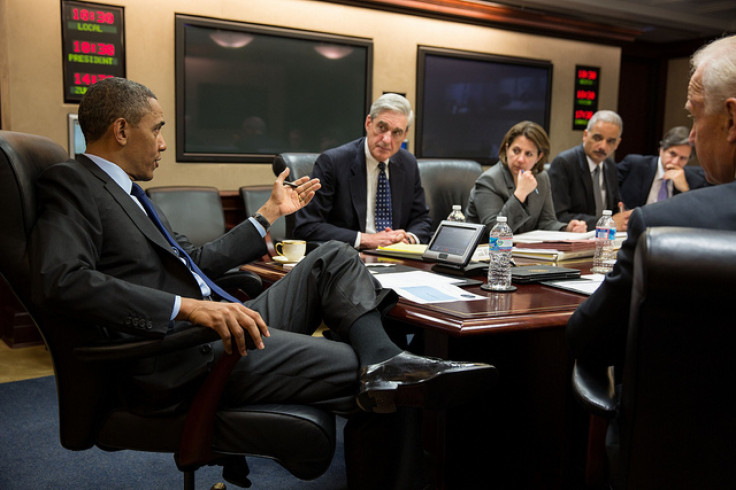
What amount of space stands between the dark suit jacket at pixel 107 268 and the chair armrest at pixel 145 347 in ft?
0.15

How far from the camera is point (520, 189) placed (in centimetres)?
306

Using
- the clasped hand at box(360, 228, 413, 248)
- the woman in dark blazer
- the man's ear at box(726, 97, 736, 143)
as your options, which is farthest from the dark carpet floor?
the man's ear at box(726, 97, 736, 143)

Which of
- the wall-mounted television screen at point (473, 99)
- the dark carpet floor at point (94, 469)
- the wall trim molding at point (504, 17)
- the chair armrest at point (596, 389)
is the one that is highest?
the wall trim molding at point (504, 17)

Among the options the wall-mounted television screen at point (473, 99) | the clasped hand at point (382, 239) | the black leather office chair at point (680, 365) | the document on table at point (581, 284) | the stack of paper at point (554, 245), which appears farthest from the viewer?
the wall-mounted television screen at point (473, 99)

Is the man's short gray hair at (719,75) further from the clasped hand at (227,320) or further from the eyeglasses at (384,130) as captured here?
the eyeglasses at (384,130)

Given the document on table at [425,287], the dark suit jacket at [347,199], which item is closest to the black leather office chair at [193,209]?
the dark suit jacket at [347,199]

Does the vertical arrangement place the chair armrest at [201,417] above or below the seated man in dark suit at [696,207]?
below

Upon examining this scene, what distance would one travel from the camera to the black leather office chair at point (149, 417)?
1.30m

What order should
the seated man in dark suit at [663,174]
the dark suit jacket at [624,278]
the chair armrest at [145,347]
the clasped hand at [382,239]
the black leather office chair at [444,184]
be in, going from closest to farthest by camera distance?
the dark suit jacket at [624,278] < the chair armrest at [145,347] < the clasped hand at [382,239] < the black leather office chair at [444,184] < the seated man in dark suit at [663,174]

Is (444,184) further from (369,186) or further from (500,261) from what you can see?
(500,261)

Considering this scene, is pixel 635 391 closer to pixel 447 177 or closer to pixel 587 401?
pixel 587 401

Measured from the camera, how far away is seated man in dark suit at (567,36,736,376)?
0.98 meters

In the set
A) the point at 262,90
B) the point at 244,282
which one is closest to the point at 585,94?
the point at 262,90

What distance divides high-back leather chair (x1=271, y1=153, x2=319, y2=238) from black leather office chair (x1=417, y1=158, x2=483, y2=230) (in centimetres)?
67
